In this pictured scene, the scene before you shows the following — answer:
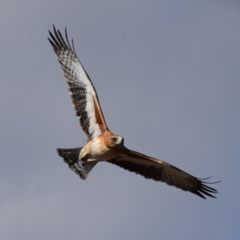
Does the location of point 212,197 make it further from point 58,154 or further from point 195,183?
point 58,154

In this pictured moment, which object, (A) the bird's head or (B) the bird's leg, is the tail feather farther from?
(A) the bird's head

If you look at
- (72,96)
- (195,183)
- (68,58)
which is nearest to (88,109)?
(72,96)

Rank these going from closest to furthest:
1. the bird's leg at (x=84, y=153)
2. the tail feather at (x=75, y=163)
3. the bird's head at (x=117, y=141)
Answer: the bird's head at (x=117, y=141)
the bird's leg at (x=84, y=153)
the tail feather at (x=75, y=163)

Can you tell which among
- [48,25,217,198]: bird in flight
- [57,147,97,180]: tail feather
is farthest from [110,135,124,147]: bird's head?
[57,147,97,180]: tail feather

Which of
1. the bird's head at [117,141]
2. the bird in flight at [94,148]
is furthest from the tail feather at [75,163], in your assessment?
the bird's head at [117,141]

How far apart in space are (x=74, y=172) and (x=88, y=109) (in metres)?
1.38

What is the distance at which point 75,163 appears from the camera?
578 inches

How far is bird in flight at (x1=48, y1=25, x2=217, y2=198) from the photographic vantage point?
13867 millimetres

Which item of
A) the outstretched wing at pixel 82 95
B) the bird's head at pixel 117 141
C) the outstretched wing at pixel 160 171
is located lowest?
the outstretched wing at pixel 160 171

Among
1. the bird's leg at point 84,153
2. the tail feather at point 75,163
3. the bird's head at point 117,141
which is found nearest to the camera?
the bird's head at point 117,141

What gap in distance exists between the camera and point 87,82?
14805mm

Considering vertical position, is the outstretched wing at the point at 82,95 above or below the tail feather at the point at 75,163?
above

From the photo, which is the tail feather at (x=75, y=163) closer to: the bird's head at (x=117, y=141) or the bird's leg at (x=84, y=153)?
the bird's leg at (x=84, y=153)

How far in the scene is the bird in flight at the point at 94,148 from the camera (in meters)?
13.9
